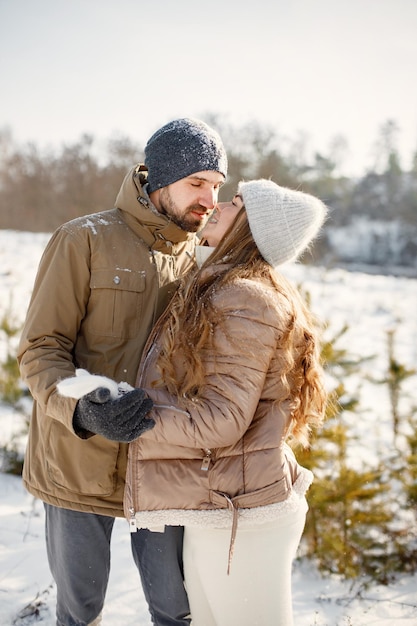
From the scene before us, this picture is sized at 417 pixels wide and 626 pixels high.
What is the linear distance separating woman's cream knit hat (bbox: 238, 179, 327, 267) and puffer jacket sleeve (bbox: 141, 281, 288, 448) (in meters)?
0.24

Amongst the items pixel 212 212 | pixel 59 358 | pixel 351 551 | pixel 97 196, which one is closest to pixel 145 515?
pixel 59 358

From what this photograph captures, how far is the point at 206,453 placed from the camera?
6.25 ft

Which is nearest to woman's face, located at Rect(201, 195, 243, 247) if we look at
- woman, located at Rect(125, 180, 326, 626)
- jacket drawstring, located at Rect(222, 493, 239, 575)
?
woman, located at Rect(125, 180, 326, 626)

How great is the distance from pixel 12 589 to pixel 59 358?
1887 millimetres

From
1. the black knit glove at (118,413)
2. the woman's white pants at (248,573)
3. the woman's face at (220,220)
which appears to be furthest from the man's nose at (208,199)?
the woman's white pants at (248,573)

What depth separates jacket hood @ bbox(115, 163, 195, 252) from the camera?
2258mm

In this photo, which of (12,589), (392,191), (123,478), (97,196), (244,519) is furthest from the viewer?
(392,191)

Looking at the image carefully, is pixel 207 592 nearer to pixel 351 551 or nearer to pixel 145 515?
pixel 145 515

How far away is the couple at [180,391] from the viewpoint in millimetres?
1845

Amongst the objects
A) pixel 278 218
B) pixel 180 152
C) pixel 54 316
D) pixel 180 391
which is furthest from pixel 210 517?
pixel 180 152

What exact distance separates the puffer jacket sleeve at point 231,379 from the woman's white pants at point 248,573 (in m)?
0.37

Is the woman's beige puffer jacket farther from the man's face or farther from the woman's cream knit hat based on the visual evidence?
the man's face

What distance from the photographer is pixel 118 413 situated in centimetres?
172

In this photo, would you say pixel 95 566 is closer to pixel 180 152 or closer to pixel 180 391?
pixel 180 391
